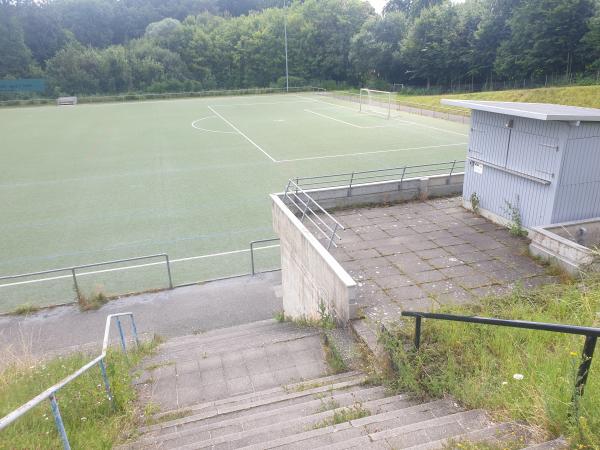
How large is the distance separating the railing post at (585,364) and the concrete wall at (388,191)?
27.5 ft

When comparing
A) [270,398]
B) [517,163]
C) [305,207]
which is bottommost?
[270,398]

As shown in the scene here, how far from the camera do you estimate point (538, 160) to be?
9070mm

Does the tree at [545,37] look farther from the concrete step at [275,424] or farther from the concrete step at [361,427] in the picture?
the concrete step at [361,427]

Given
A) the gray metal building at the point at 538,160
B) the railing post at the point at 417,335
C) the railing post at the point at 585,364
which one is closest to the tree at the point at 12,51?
the gray metal building at the point at 538,160

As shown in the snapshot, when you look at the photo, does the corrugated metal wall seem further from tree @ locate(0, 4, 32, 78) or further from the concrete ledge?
tree @ locate(0, 4, 32, 78)

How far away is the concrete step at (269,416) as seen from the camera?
4730mm

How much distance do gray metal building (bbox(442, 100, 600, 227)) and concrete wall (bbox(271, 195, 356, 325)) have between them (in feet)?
13.9

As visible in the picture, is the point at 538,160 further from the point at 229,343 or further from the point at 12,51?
the point at 12,51

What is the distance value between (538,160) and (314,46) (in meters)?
68.2

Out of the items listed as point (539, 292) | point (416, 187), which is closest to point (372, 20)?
point (416, 187)

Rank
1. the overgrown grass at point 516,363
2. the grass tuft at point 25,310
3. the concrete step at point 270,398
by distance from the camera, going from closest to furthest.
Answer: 1. the overgrown grass at point 516,363
2. the concrete step at point 270,398
3. the grass tuft at point 25,310

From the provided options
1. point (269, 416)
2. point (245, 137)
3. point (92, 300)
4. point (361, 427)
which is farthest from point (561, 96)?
point (361, 427)

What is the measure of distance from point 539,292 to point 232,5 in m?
113

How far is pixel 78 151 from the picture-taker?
27.4 m
